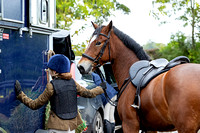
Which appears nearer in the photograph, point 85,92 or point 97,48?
point 85,92

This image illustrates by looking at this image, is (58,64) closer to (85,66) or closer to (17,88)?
(17,88)

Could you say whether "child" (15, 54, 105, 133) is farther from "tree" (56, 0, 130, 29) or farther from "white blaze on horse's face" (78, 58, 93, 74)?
"tree" (56, 0, 130, 29)

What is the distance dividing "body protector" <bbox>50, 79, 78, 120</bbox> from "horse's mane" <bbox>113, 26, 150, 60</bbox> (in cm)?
125

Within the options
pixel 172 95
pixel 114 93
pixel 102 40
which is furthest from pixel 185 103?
pixel 114 93

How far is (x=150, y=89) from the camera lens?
146 inches

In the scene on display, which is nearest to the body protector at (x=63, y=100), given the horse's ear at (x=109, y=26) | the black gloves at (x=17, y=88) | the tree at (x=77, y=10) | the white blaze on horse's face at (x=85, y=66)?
the black gloves at (x=17, y=88)

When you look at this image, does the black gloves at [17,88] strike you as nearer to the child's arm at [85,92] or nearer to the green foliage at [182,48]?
the child's arm at [85,92]

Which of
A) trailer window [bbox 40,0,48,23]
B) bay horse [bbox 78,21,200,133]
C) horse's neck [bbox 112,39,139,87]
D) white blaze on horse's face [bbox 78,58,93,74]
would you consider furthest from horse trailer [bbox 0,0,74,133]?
horse's neck [bbox 112,39,139,87]

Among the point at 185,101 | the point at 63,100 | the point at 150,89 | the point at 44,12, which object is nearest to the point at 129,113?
the point at 150,89

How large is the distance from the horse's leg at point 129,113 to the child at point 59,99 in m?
0.70

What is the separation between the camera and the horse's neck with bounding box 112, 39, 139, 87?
464 centimetres

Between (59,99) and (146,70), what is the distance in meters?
1.27

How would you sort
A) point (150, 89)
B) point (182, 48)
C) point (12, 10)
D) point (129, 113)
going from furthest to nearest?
point (182, 48), point (129, 113), point (150, 89), point (12, 10)

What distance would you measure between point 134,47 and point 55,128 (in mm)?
1769
